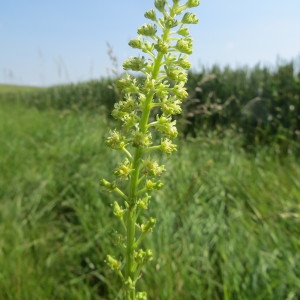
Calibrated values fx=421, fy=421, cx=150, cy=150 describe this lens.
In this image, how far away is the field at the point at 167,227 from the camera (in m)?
3.93

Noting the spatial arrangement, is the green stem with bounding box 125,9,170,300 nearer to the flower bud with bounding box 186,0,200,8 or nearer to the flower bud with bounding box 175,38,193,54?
the flower bud with bounding box 175,38,193,54

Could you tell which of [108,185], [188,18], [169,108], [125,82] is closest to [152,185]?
[108,185]

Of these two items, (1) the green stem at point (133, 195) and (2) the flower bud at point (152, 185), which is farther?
(2) the flower bud at point (152, 185)

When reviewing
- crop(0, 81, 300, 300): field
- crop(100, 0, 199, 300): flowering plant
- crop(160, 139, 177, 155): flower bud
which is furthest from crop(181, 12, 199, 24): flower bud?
crop(0, 81, 300, 300): field

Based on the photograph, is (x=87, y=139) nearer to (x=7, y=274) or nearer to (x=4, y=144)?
(x=4, y=144)

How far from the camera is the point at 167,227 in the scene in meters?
4.90

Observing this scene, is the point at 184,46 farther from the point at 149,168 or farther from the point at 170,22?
the point at 149,168

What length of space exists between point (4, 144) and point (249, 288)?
22.8ft

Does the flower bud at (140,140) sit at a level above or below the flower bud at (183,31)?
below

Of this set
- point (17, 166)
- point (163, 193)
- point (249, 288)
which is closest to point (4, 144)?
point (17, 166)

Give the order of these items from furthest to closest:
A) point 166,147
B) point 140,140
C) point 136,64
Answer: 1. point 166,147
2. point 136,64
3. point 140,140

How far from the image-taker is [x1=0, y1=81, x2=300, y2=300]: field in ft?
12.9

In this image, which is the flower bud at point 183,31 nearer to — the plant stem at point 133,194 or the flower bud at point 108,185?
the plant stem at point 133,194

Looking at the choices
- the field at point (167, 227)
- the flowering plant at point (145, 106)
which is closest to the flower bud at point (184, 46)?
the flowering plant at point (145, 106)
